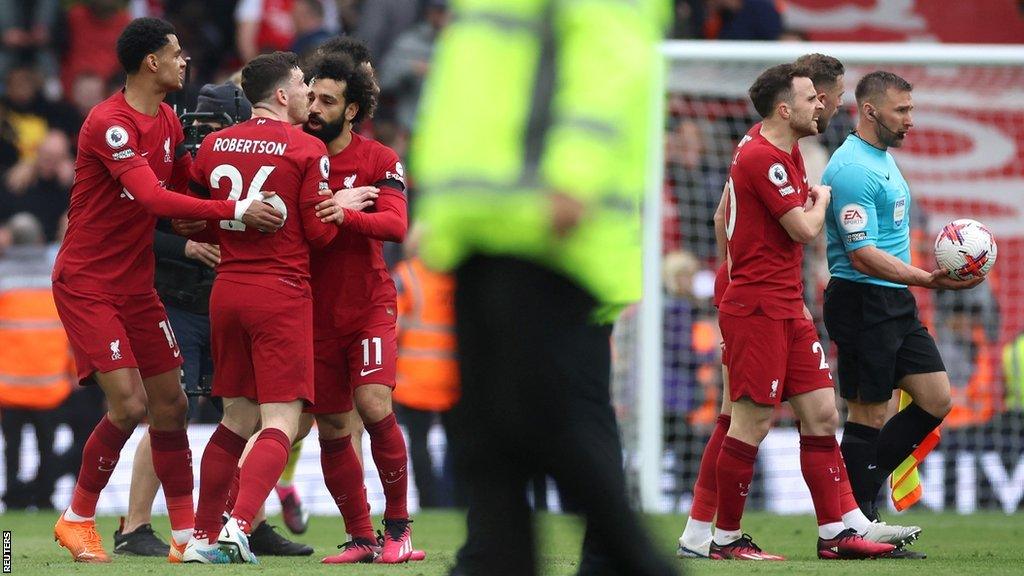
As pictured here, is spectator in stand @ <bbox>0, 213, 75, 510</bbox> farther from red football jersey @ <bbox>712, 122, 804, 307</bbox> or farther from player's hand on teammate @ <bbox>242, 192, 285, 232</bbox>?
red football jersey @ <bbox>712, 122, 804, 307</bbox>

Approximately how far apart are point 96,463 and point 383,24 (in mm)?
7767

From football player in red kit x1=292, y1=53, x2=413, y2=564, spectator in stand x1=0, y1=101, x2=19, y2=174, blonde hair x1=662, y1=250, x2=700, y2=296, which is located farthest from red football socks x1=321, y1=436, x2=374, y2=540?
spectator in stand x1=0, y1=101, x2=19, y2=174

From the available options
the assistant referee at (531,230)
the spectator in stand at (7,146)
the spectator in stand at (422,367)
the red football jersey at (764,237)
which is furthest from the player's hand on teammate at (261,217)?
the spectator in stand at (7,146)

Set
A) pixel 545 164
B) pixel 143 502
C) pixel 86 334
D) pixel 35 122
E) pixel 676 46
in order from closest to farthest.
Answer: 1. pixel 545 164
2. pixel 86 334
3. pixel 143 502
4. pixel 676 46
5. pixel 35 122

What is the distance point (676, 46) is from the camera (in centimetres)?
1060

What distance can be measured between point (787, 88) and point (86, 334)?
3.10 m

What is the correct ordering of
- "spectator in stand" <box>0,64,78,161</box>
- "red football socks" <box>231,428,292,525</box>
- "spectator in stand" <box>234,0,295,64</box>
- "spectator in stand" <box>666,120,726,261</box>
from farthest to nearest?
"spectator in stand" <box>234,0,295,64</box> → "spectator in stand" <box>0,64,78,161</box> → "spectator in stand" <box>666,120,726,261</box> → "red football socks" <box>231,428,292,525</box>

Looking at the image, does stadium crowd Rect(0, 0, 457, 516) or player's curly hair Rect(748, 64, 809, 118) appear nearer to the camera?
player's curly hair Rect(748, 64, 809, 118)

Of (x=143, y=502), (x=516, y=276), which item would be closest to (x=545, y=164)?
(x=516, y=276)

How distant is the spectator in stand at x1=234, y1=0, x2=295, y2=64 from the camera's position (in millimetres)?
14430

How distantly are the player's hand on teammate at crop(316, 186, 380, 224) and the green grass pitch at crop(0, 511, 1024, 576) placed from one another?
54.2 inches

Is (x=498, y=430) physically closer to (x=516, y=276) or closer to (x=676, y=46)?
(x=516, y=276)

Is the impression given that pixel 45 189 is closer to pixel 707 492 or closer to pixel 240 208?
pixel 240 208

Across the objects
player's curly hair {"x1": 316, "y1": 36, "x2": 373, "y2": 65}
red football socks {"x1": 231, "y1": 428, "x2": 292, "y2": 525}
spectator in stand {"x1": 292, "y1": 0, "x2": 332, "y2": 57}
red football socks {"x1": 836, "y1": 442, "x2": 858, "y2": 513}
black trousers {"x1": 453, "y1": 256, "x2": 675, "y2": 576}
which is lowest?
red football socks {"x1": 836, "y1": 442, "x2": 858, "y2": 513}
